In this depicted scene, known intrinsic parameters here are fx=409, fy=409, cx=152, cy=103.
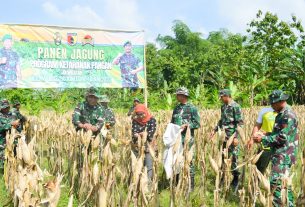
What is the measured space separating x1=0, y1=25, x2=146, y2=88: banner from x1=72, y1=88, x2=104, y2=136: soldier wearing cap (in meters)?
2.67

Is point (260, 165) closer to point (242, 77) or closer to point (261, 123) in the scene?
point (261, 123)

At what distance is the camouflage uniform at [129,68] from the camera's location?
888cm

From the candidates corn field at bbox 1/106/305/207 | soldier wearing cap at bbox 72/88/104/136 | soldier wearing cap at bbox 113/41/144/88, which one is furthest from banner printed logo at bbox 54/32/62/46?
Result: soldier wearing cap at bbox 72/88/104/136

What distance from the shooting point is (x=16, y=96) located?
1878cm

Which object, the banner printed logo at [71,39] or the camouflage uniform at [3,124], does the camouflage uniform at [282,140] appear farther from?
the banner printed logo at [71,39]

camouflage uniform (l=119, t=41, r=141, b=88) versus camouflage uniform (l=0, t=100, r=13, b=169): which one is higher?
camouflage uniform (l=119, t=41, r=141, b=88)

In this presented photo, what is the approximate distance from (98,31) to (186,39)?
36.1 m

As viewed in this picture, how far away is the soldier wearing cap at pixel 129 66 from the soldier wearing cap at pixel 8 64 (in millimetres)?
2082

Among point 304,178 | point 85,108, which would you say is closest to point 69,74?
point 85,108

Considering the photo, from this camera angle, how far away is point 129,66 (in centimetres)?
891

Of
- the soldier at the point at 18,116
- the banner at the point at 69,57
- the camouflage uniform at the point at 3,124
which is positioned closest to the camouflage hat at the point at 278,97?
the camouflage uniform at the point at 3,124

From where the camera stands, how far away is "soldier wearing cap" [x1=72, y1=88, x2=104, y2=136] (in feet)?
18.1

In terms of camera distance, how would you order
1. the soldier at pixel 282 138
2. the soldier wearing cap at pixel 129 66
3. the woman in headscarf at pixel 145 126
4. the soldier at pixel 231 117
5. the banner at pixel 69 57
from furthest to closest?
the soldier wearing cap at pixel 129 66
the banner at pixel 69 57
the soldier at pixel 231 117
the woman in headscarf at pixel 145 126
the soldier at pixel 282 138

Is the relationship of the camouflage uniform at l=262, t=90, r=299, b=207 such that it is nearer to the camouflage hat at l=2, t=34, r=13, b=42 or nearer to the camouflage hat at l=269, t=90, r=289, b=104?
the camouflage hat at l=269, t=90, r=289, b=104
